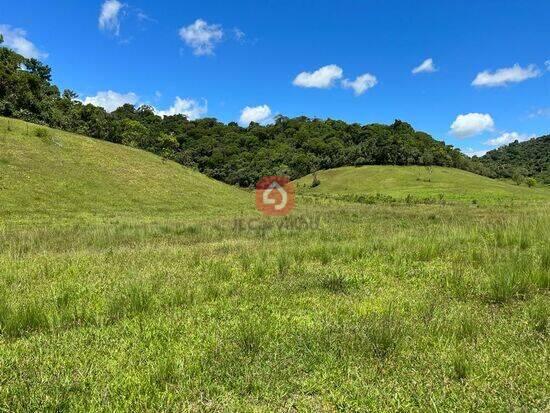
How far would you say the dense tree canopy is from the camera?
115000 millimetres

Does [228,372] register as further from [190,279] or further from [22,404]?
[190,279]

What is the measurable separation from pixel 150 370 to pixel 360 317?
2856 millimetres

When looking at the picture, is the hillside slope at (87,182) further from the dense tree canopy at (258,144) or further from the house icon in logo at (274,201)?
the dense tree canopy at (258,144)

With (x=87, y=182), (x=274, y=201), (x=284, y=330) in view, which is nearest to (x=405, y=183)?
(x=274, y=201)

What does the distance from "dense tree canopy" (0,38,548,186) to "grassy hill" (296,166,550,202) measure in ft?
32.6

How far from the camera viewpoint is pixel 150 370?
13.8ft

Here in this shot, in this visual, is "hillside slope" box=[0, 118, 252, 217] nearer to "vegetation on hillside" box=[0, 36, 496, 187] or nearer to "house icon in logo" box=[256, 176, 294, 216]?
"house icon in logo" box=[256, 176, 294, 216]

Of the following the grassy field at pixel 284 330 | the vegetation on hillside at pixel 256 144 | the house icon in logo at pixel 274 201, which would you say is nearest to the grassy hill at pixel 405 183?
the vegetation on hillside at pixel 256 144

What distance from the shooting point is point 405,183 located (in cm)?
13362

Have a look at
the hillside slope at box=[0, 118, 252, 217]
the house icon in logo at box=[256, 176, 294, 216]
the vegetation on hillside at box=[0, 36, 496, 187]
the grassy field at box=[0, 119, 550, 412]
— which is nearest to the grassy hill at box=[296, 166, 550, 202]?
the vegetation on hillside at box=[0, 36, 496, 187]

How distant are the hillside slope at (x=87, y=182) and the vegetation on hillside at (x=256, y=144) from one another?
3800cm

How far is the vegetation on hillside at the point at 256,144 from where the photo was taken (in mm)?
113812

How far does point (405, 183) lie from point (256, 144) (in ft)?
229

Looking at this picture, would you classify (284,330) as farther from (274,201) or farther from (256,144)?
(256,144)
